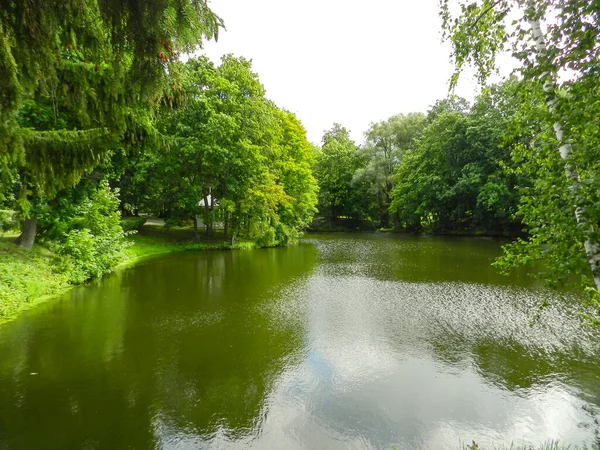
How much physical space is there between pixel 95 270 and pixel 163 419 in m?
10.4

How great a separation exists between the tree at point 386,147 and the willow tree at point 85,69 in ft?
135

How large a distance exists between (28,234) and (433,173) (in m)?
36.9

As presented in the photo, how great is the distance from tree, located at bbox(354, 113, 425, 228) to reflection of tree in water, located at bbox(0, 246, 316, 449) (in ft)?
116

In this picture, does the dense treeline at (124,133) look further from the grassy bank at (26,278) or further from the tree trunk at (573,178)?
the tree trunk at (573,178)

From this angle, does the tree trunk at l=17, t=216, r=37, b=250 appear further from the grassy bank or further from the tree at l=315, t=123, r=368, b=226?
the tree at l=315, t=123, r=368, b=226

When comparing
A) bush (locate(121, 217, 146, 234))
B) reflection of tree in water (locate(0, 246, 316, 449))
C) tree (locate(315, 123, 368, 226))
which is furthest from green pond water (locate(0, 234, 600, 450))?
tree (locate(315, 123, 368, 226))

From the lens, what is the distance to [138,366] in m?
6.32

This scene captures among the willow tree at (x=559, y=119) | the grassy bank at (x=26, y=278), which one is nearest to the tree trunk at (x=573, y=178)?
the willow tree at (x=559, y=119)

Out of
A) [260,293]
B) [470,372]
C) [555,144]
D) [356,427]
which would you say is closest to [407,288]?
[260,293]

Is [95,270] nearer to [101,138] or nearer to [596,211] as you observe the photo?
[101,138]

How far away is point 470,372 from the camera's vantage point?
6301 mm

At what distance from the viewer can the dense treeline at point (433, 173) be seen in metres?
32.1

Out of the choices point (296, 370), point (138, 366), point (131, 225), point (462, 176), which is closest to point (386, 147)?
point (462, 176)

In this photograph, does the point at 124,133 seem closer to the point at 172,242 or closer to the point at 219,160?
the point at 219,160
